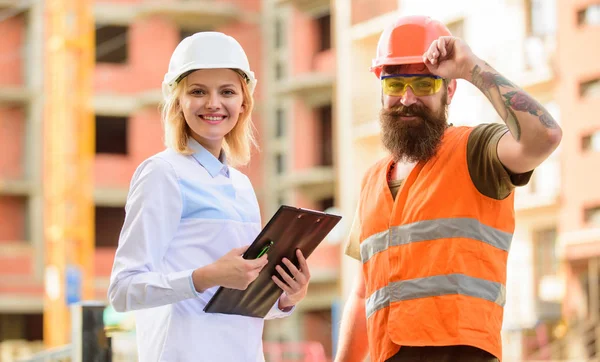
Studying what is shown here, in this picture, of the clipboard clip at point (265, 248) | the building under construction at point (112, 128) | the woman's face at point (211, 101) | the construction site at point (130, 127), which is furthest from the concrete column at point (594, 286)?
the clipboard clip at point (265, 248)

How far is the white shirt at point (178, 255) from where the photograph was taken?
2.99m

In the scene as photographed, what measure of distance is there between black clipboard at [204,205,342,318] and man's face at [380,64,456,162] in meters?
0.27

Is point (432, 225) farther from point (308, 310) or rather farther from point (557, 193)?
point (308, 310)

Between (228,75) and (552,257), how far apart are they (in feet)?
67.5

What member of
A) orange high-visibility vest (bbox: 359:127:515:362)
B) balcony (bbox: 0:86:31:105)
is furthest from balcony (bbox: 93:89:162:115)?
orange high-visibility vest (bbox: 359:127:515:362)

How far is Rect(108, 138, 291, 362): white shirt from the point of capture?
299 cm

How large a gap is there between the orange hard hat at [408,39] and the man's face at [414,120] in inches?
1.1

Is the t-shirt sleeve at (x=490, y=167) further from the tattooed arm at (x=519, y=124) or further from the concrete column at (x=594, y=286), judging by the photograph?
the concrete column at (x=594, y=286)

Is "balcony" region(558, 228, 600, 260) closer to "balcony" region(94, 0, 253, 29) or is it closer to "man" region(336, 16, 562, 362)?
"balcony" region(94, 0, 253, 29)

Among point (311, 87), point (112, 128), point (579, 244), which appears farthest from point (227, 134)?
point (112, 128)

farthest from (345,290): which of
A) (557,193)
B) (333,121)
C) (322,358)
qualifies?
(557,193)

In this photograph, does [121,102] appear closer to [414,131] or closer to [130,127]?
[130,127]

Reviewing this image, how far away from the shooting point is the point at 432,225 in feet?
9.99

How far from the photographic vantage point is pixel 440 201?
10.00 ft
